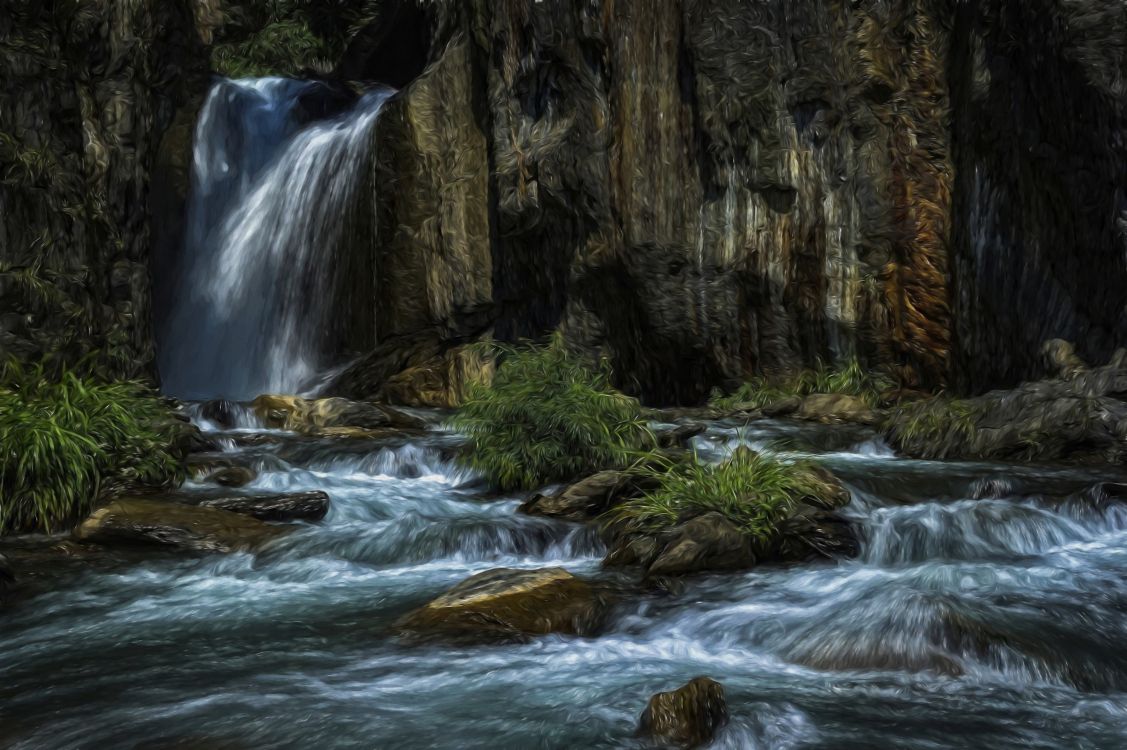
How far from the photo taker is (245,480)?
9469mm

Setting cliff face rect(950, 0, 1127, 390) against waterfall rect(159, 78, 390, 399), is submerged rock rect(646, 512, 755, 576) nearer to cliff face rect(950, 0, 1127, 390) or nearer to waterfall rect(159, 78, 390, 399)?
cliff face rect(950, 0, 1127, 390)

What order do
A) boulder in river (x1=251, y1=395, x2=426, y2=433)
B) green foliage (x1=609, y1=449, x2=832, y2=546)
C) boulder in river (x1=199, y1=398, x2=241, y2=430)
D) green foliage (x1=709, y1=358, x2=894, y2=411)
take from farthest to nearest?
green foliage (x1=709, y1=358, x2=894, y2=411)
boulder in river (x1=199, y1=398, x2=241, y2=430)
boulder in river (x1=251, y1=395, x2=426, y2=433)
green foliage (x1=609, y1=449, x2=832, y2=546)

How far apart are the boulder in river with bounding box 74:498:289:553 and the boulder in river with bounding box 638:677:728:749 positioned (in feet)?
13.2

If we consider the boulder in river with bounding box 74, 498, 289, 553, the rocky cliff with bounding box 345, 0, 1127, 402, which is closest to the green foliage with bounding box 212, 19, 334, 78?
the rocky cliff with bounding box 345, 0, 1127, 402

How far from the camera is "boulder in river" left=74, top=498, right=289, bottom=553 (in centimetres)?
758

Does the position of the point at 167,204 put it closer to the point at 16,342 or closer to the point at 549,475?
the point at 16,342

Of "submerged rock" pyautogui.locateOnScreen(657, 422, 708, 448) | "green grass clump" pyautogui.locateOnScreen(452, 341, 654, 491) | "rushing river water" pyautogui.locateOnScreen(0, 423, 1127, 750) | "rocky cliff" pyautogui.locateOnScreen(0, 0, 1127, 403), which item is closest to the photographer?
"rushing river water" pyautogui.locateOnScreen(0, 423, 1127, 750)

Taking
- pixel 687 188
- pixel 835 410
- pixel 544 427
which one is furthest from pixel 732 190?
pixel 544 427

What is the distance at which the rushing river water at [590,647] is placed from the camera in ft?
14.5

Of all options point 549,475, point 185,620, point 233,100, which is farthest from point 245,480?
point 233,100

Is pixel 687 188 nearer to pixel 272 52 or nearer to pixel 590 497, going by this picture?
pixel 590 497

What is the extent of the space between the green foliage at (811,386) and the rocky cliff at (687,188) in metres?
0.25

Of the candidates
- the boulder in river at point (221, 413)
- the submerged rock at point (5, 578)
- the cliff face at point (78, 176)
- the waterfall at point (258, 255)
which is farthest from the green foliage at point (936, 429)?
the waterfall at point (258, 255)

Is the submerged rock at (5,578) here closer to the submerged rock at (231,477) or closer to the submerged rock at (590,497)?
the submerged rock at (231,477)
